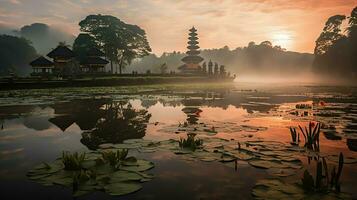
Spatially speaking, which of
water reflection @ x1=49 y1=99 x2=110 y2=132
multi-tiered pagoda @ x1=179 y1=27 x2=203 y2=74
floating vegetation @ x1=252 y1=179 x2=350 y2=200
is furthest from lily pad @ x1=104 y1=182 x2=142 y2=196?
multi-tiered pagoda @ x1=179 y1=27 x2=203 y2=74

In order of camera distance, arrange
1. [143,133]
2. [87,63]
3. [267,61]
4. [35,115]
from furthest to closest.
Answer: [267,61], [87,63], [35,115], [143,133]

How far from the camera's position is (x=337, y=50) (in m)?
60.9

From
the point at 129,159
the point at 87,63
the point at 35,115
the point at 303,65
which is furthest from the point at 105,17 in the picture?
the point at 303,65

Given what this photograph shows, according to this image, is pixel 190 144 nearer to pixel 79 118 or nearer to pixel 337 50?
pixel 79 118

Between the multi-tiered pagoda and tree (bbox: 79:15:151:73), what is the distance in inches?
423

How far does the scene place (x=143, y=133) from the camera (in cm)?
985

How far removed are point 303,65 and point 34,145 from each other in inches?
5152

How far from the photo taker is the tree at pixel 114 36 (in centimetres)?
5669

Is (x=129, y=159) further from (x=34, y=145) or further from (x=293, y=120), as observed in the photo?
(x=293, y=120)

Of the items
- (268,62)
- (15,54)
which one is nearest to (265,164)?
(15,54)

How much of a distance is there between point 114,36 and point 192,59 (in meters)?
21.6

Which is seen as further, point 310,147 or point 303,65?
point 303,65

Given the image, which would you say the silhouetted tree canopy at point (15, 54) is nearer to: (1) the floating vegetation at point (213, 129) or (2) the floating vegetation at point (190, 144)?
(1) the floating vegetation at point (213, 129)

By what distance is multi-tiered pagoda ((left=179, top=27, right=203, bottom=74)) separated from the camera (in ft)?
229
